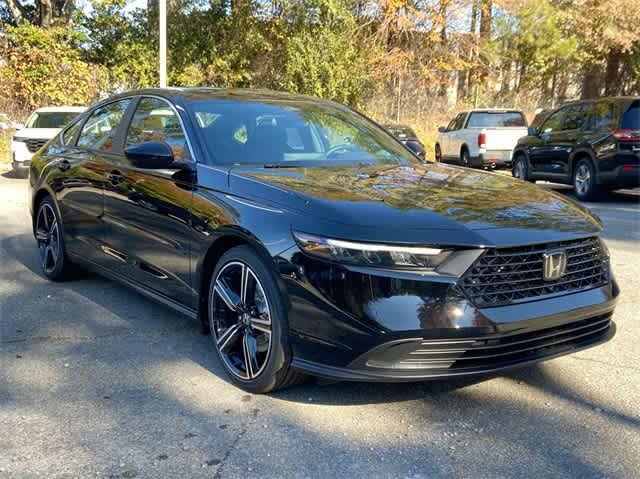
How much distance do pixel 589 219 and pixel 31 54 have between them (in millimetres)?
21737

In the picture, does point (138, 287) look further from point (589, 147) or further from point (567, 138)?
point (567, 138)

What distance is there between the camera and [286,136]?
4.59m

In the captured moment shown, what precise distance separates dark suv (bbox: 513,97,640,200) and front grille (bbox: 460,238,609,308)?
867 centimetres

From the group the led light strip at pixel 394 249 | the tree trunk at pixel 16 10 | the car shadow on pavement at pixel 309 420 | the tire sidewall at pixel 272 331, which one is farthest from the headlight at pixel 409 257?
A: the tree trunk at pixel 16 10

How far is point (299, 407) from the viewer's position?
3.50 metres

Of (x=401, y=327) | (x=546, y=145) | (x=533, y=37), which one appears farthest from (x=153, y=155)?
(x=533, y=37)

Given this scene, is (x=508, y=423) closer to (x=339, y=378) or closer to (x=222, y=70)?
(x=339, y=378)

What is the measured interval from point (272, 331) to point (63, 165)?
3.25m

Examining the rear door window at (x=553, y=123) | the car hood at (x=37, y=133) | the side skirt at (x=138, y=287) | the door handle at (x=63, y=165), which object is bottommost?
the side skirt at (x=138, y=287)

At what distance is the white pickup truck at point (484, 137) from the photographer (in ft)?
56.5

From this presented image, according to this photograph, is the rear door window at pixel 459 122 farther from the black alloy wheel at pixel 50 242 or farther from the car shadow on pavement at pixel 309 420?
the car shadow on pavement at pixel 309 420

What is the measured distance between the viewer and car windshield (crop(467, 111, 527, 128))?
18.2 m

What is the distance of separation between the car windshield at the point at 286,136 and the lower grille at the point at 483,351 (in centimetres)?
162

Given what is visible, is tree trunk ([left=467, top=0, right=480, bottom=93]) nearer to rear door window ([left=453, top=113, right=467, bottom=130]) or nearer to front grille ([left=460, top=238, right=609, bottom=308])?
rear door window ([left=453, top=113, right=467, bottom=130])
